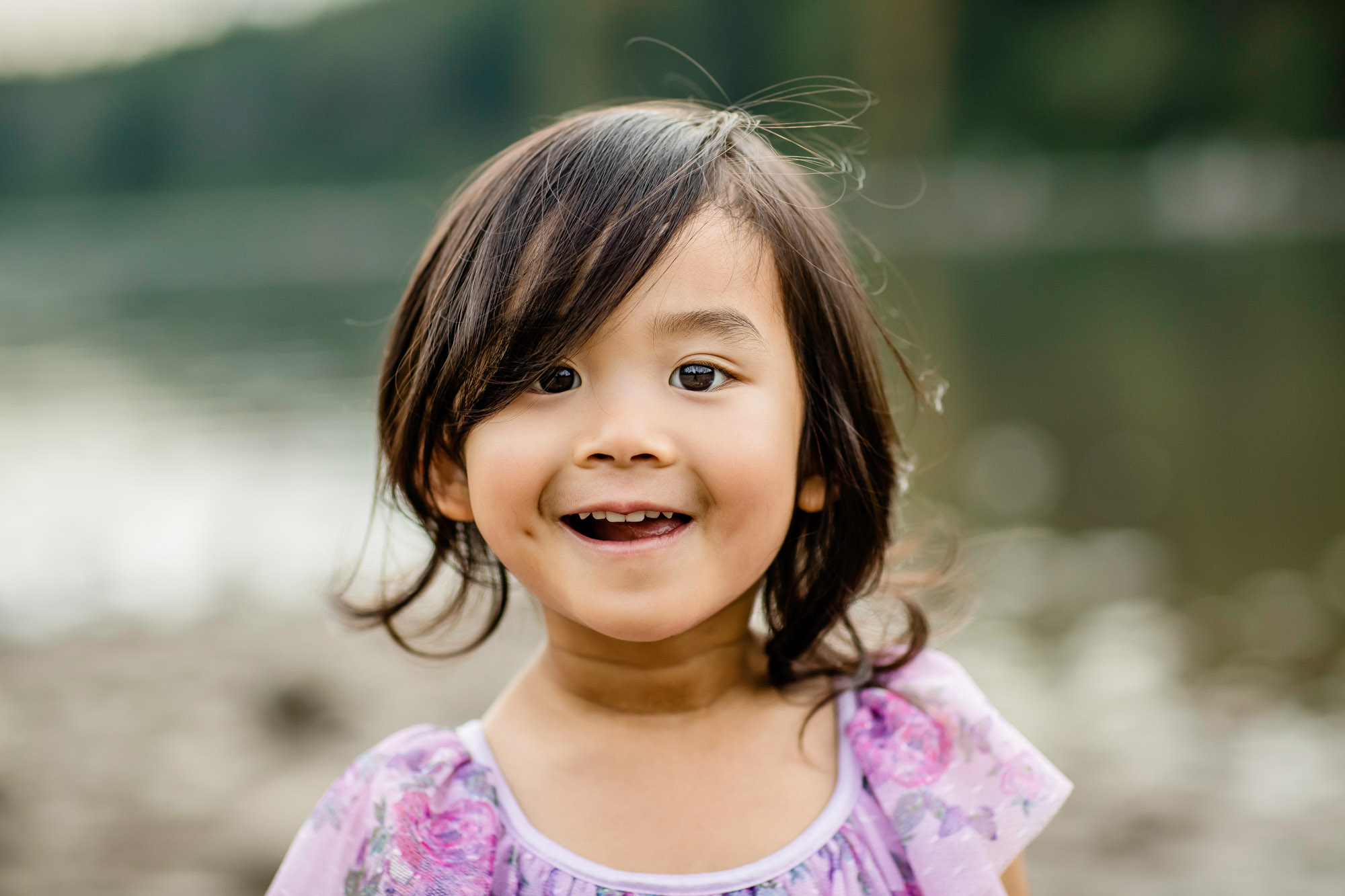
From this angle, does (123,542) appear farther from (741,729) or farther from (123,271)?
(123,271)

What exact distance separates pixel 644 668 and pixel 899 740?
27cm

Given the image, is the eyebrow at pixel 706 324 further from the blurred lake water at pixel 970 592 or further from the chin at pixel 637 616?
the blurred lake water at pixel 970 592

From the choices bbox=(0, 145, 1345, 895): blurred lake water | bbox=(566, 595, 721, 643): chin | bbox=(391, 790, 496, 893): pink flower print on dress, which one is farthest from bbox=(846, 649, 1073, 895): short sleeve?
bbox=(0, 145, 1345, 895): blurred lake water

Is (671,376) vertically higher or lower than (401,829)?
higher

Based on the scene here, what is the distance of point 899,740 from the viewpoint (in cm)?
127

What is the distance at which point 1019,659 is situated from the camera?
3.72 metres

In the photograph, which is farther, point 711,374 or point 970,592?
point 970,592

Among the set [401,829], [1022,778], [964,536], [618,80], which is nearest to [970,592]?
[1022,778]

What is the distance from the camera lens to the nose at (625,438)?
1091 mm

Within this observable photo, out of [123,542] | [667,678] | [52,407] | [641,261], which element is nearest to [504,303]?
[641,261]

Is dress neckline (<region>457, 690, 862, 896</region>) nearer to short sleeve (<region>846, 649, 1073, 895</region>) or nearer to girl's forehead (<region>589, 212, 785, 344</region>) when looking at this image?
short sleeve (<region>846, 649, 1073, 895</region>)

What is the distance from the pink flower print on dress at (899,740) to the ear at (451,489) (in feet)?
1.50

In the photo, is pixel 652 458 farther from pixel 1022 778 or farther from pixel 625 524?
pixel 1022 778

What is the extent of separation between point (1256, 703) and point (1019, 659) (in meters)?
0.64
